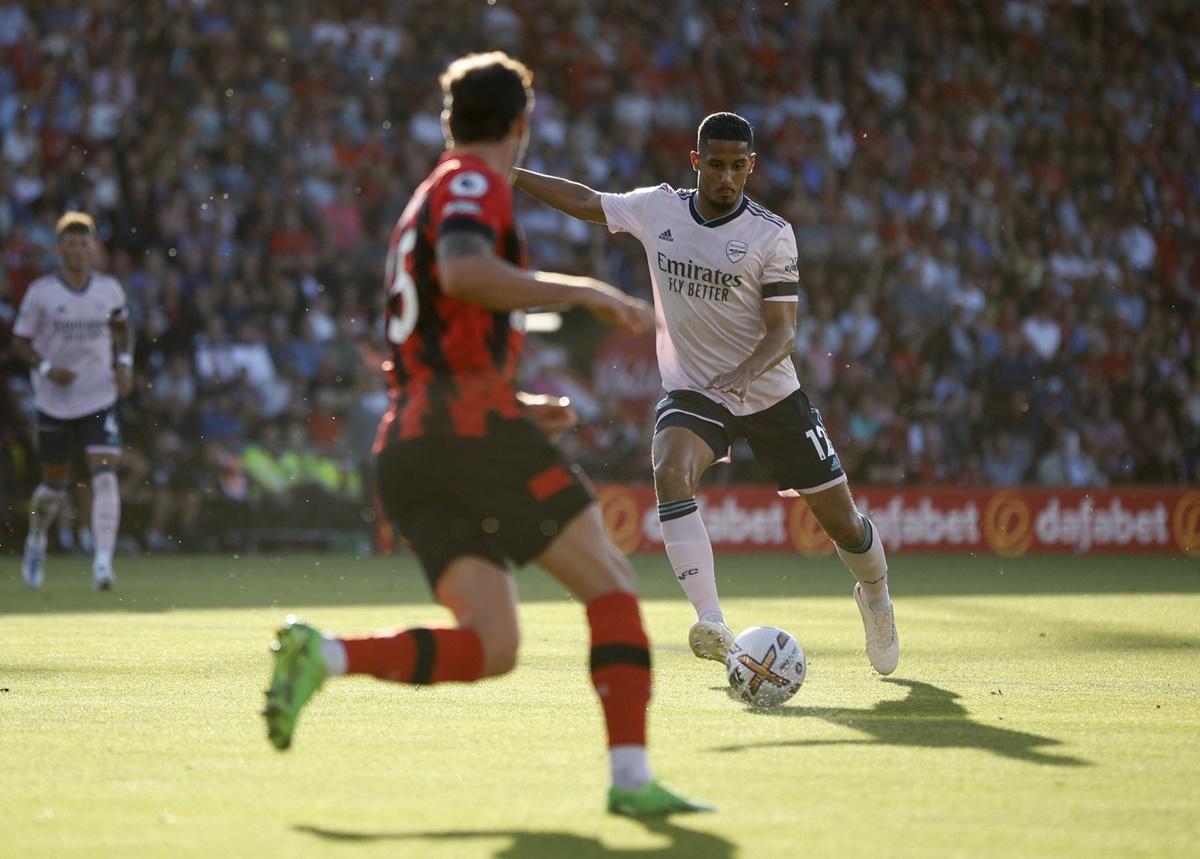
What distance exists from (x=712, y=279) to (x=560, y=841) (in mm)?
4764

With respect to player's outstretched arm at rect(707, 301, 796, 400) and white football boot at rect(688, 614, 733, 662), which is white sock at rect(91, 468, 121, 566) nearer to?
player's outstretched arm at rect(707, 301, 796, 400)

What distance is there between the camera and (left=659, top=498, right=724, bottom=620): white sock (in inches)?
338

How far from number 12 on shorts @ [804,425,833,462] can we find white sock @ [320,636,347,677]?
163 inches

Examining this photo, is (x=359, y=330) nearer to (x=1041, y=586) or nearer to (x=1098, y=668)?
(x=1041, y=586)

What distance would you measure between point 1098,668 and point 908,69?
65.5ft

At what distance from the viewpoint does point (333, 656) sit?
16.8 feet

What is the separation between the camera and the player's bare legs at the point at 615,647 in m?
5.00

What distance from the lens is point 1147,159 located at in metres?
28.3

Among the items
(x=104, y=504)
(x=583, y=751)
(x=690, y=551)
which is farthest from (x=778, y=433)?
(x=104, y=504)

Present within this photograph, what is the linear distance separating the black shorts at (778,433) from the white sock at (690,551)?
0.37m

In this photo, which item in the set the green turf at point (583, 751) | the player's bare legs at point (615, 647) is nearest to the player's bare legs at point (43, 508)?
the green turf at point (583, 751)

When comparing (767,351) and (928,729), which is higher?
(767,351)

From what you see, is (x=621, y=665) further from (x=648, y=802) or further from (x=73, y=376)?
(x=73, y=376)

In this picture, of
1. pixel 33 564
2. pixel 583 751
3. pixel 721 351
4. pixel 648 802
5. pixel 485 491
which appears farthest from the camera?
pixel 33 564
